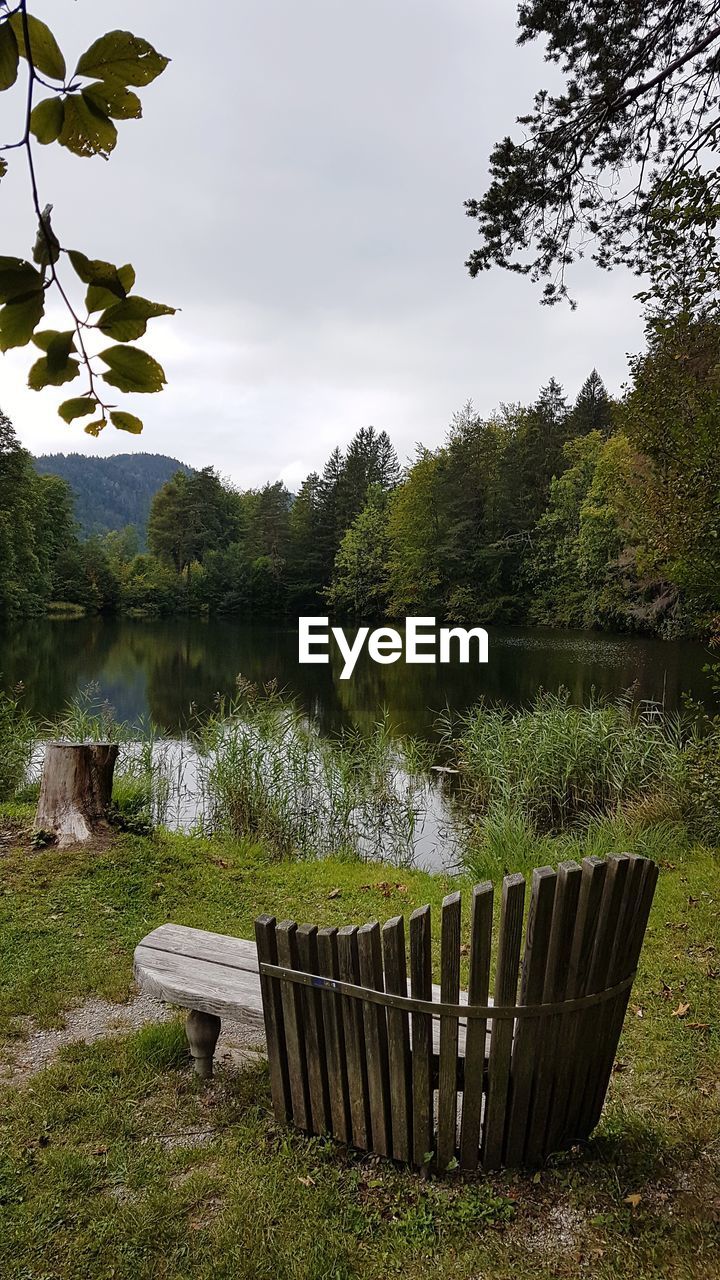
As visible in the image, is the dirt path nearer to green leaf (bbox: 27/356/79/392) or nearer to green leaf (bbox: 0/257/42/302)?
green leaf (bbox: 27/356/79/392)

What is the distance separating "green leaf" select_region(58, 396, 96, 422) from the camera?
88cm

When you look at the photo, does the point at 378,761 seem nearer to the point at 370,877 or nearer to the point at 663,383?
the point at 370,877

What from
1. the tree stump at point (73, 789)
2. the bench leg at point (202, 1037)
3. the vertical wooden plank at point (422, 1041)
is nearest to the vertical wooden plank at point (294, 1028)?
the vertical wooden plank at point (422, 1041)

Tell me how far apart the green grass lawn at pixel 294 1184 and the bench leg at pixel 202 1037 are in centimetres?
9

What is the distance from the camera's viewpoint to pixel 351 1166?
271 cm

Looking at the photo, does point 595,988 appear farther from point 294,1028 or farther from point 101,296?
point 101,296

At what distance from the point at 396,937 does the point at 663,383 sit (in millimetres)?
5055

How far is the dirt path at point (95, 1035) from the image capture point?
3.47 meters

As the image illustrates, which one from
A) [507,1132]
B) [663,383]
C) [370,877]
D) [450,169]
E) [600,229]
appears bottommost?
[370,877]

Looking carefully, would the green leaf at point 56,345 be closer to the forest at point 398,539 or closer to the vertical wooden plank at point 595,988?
the vertical wooden plank at point 595,988

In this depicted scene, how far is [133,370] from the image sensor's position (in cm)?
84

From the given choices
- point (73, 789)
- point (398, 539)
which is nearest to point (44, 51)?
point (73, 789)

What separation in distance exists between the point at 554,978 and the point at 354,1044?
2.58 ft

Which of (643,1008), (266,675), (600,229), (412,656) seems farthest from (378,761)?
(412,656)
